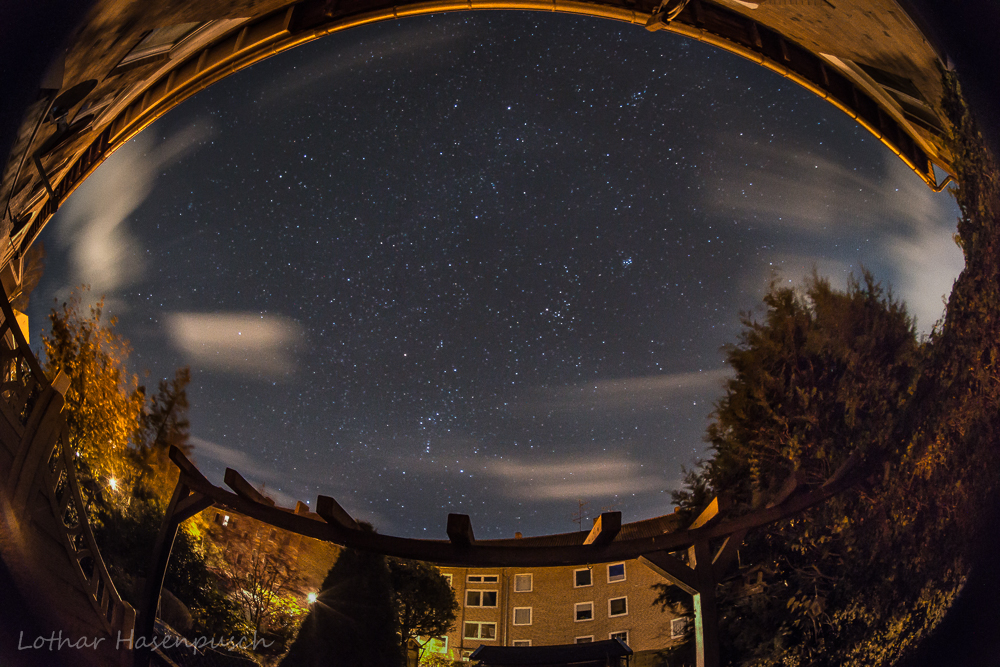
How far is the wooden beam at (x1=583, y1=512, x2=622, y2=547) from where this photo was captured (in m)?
2.88

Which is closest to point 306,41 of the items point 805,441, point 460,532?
point 460,532

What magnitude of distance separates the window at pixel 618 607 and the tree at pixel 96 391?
8.18 feet

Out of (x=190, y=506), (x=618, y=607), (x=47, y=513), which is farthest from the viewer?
(x=190, y=506)

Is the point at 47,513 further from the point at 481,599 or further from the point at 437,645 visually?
the point at 481,599

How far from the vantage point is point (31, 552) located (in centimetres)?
253

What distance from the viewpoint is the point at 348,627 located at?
8.89 ft

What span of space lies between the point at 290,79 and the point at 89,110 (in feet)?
3.76

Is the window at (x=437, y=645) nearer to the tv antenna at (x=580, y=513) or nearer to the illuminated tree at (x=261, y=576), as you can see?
the illuminated tree at (x=261, y=576)

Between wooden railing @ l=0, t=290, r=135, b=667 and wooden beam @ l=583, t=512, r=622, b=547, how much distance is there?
7.69 feet

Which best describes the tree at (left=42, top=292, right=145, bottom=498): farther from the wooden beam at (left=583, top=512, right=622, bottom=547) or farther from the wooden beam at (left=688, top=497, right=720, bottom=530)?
the wooden beam at (left=688, top=497, right=720, bottom=530)

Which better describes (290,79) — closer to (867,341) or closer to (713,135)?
(713,135)

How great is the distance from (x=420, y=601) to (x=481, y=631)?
13.2 inches

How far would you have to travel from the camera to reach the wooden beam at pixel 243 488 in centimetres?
286

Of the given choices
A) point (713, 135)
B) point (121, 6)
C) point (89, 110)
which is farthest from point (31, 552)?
point (713, 135)
